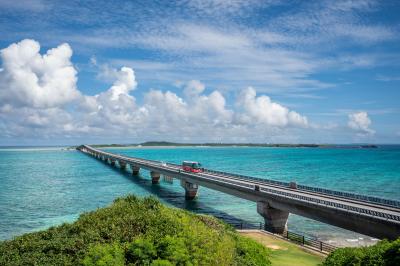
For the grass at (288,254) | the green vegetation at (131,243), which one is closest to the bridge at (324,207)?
the grass at (288,254)

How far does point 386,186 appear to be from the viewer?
90.1 m

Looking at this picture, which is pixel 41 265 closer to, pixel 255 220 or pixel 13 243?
pixel 13 243

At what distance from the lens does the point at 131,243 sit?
1772 centimetres

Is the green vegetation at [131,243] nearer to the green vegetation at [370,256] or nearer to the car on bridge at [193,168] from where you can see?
the green vegetation at [370,256]

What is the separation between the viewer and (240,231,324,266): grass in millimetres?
28231

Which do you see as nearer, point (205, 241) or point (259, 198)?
point (205, 241)

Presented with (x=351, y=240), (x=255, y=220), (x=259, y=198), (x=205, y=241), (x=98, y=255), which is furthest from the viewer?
(x=255, y=220)

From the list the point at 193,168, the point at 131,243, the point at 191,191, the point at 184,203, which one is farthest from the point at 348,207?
the point at 193,168

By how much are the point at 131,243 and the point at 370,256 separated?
11.5m

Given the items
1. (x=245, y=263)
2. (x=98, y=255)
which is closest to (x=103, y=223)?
(x=98, y=255)

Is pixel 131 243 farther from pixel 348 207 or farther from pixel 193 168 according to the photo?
pixel 193 168

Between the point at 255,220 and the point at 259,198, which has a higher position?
the point at 259,198

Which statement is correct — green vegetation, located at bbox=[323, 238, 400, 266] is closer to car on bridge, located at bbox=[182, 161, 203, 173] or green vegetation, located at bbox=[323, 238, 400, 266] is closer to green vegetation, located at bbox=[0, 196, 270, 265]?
green vegetation, located at bbox=[0, 196, 270, 265]

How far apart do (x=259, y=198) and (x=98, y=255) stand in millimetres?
37451
